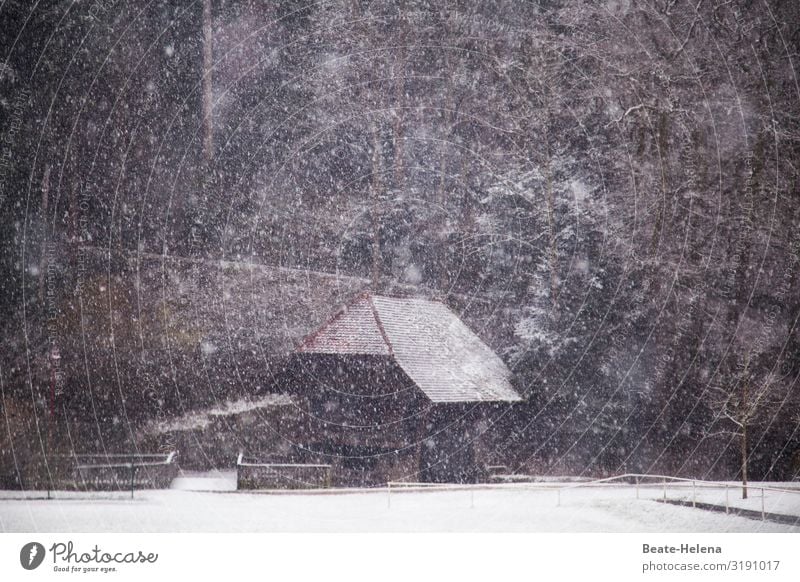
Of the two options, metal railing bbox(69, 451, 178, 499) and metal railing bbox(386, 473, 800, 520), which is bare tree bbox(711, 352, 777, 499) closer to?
metal railing bbox(386, 473, 800, 520)

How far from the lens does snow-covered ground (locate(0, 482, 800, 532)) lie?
3.24 m

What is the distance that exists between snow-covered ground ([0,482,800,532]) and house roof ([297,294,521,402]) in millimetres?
527

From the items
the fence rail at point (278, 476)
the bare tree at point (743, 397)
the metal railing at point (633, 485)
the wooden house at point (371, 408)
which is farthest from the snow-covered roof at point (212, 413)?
the bare tree at point (743, 397)

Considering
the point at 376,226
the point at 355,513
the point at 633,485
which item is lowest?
the point at 355,513

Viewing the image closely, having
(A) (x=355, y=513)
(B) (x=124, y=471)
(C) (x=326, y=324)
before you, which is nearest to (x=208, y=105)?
(C) (x=326, y=324)

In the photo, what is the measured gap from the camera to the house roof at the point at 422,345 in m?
3.54

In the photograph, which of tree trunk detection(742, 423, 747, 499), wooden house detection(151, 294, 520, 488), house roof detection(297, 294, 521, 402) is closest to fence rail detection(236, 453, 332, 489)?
wooden house detection(151, 294, 520, 488)

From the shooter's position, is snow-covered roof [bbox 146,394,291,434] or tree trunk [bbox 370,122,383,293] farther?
tree trunk [bbox 370,122,383,293]

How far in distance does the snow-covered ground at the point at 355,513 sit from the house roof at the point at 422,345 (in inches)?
20.7

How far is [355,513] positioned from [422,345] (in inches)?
34.4

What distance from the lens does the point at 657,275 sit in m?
3.72

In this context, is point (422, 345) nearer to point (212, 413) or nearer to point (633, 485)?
point (212, 413)

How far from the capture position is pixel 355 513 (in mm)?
3324

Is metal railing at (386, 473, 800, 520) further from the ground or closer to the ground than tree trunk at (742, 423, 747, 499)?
closer to the ground
